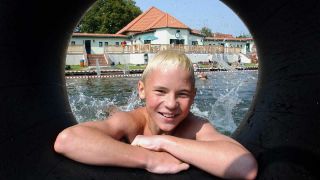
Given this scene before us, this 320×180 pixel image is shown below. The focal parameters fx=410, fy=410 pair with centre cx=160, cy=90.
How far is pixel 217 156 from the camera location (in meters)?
1.71

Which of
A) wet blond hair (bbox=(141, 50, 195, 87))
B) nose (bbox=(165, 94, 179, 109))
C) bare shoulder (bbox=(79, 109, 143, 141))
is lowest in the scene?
bare shoulder (bbox=(79, 109, 143, 141))

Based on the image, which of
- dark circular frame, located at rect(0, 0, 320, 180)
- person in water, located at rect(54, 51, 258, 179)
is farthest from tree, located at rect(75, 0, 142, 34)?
person in water, located at rect(54, 51, 258, 179)

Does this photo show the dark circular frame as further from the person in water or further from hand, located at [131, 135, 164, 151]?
hand, located at [131, 135, 164, 151]

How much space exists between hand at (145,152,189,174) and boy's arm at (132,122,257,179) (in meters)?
0.03

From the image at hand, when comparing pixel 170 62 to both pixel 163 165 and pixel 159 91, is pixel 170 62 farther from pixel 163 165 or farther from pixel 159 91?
pixel 163 165

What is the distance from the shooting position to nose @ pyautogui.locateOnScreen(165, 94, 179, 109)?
6.37ft

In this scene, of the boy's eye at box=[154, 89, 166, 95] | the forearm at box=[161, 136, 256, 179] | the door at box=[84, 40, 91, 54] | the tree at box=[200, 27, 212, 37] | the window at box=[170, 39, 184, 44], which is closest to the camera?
the forearm at box=[161, 136, 256, 179]

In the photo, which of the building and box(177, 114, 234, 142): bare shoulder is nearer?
box(177, 114, 234, 142): bare shoulder

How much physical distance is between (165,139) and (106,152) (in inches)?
10.8

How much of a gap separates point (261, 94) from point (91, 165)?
1125mm

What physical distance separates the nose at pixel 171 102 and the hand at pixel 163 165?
0.26 m

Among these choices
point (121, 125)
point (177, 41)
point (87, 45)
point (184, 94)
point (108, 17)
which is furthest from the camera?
point (108, 17)

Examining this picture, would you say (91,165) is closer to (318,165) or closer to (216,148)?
(216,148)

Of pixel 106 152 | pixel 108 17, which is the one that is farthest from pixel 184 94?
pixel 108 17
